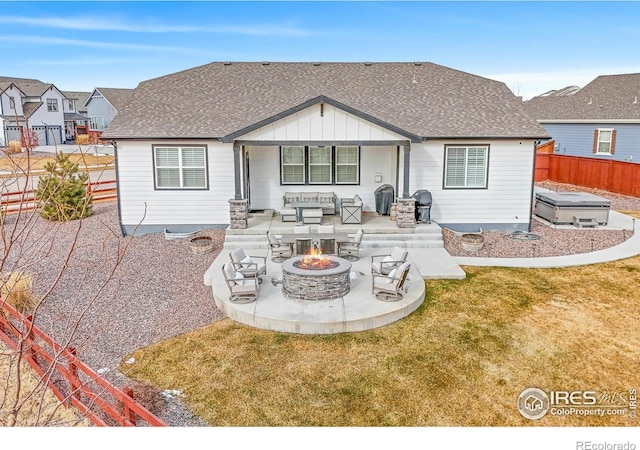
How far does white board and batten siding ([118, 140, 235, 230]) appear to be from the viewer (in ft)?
54.7

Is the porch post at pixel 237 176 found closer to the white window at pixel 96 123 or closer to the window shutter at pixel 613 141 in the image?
the window shutter at pixel 613 141

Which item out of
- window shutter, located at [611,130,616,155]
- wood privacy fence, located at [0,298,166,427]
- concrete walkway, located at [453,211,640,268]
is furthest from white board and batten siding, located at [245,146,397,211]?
window shutter, located at [611,130,616,155]

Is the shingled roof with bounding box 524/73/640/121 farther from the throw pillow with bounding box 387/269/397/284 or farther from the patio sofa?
the throw pillow with bounding box 387/269/397/284

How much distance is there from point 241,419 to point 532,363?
491 centimetres

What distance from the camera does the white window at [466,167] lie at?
1680cm

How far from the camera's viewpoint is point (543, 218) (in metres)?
18.8

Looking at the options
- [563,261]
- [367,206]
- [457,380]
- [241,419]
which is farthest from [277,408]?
[367,206]

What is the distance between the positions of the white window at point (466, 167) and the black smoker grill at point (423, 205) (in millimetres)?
1099

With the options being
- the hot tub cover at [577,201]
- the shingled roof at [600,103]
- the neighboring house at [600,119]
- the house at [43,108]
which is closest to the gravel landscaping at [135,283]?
the hot tub cover at [577,201]

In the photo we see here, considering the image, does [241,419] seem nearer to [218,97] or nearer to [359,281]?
[359,281]

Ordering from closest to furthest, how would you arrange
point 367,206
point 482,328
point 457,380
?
point 457,380 < point 482,328 < point 367,206

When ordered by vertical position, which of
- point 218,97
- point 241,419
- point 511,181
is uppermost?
point 218,97

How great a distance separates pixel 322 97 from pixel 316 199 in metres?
3.76

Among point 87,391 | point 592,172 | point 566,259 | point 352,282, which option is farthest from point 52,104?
point 87,391
